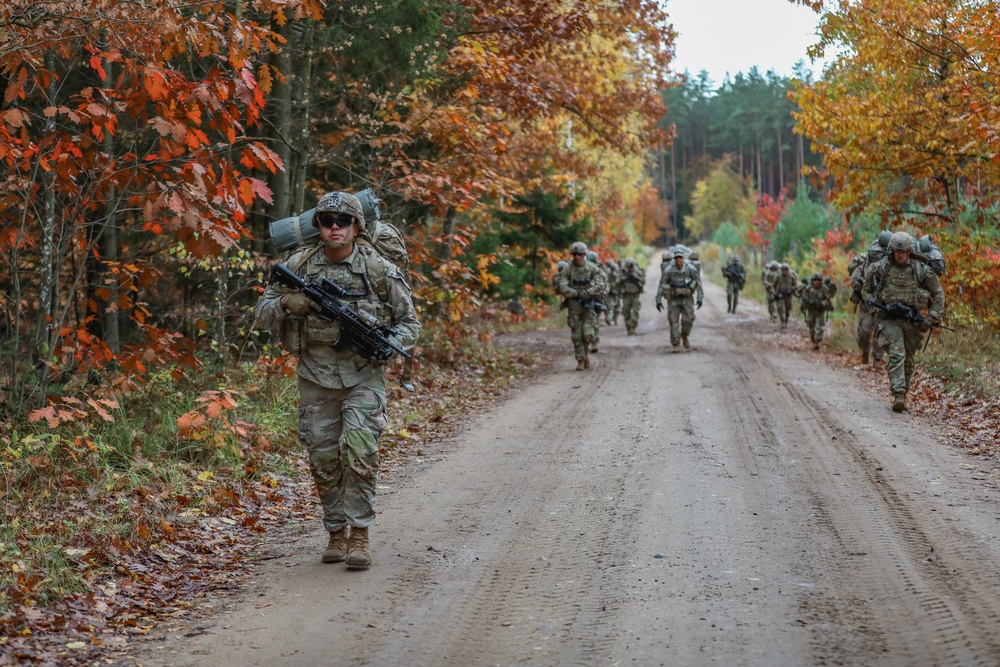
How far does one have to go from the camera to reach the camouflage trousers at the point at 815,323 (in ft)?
65.5

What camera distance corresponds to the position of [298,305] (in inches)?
229

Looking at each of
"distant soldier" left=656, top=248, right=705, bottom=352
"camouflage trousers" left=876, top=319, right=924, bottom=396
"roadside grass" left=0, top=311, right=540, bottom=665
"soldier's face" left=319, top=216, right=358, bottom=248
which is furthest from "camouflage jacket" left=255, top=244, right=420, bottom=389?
"distant soldier" left=656, top=248, right=705, bottom=352

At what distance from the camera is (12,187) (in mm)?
7379

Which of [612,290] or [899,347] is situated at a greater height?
[612,290]

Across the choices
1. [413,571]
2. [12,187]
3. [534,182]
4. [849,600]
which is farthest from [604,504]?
[534,182]

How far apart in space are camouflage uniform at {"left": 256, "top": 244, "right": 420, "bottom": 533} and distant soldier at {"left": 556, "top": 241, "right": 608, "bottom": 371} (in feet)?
35.3

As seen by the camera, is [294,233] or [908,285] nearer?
[294,233]

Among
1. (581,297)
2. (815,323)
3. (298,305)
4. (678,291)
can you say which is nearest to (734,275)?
(815,323)

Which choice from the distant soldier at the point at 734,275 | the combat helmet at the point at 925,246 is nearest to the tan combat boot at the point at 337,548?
the combat helmet at the point at 925,246

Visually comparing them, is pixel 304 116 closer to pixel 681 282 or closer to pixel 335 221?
pixel 335 221

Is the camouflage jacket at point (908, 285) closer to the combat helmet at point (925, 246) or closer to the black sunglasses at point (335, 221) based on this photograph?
the combat helmet at point (925, 246)

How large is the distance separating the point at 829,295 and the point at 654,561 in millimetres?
15441

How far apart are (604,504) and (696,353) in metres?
12.1

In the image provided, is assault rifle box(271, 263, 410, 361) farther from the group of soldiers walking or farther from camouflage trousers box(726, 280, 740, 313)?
camouflage trousers box(726, 280, 740, 313)
